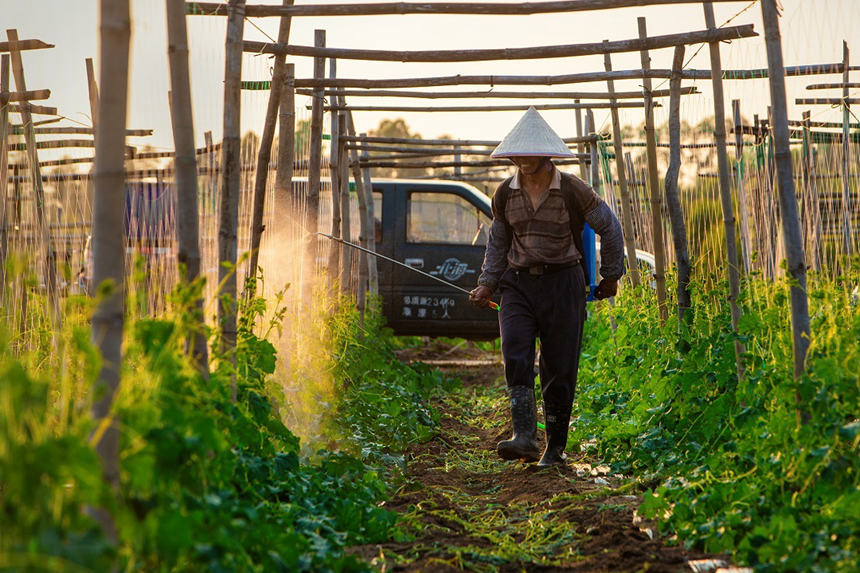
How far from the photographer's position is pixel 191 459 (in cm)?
256

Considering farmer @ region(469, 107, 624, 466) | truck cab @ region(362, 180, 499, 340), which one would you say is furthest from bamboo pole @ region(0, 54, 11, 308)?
truck cab @ region(362, 180, 499, 340)

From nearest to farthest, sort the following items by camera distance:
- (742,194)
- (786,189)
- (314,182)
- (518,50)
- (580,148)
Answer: (786,189)
(518,50)
(742,194)
(314,182)
(580,148)

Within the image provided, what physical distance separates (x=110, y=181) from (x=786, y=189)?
2.84 meters

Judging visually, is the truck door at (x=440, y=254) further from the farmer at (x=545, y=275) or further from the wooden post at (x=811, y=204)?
the farmer at (x=545, y=275)

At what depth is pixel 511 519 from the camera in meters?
4.48

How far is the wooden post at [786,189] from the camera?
13.0 ft

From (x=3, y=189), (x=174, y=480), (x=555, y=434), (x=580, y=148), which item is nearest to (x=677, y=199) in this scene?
(x=555, y=434)

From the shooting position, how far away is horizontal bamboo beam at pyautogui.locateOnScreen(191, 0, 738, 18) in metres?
5.05

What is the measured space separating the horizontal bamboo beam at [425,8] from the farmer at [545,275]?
2.80 ft

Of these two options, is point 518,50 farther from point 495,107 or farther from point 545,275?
point 495,107

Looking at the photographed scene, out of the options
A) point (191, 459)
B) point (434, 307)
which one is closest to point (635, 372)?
point (191, 459)

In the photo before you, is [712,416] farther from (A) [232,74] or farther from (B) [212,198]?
(B) [212,198]

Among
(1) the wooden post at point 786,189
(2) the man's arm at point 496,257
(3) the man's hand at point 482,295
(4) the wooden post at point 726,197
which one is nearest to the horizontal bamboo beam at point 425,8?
(4) the wooden post at point 726,197

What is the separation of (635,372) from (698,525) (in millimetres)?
2779
